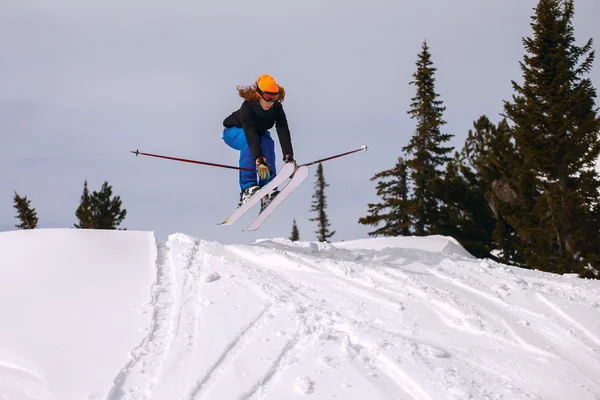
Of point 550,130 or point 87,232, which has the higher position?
point 550,130

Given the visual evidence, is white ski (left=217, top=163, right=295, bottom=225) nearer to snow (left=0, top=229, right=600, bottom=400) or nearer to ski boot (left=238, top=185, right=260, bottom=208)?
ski boot (left=238, top=185, right=260, bottom=208)

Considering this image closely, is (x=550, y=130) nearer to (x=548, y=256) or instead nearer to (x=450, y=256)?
(x=548, y=256)

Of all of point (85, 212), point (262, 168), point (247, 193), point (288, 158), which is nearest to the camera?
point (262, 168)

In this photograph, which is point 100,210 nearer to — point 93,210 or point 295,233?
point 93,210

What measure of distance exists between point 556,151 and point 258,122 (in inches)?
566

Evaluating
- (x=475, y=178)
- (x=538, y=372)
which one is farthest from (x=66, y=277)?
(x=475, y=178)

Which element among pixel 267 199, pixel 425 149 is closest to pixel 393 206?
pixel 425 149

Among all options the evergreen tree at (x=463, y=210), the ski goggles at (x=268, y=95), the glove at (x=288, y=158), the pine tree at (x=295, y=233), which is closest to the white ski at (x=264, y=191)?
the glove at (x=288, y=158)

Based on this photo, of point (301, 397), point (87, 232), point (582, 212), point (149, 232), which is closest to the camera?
point (301, 397)

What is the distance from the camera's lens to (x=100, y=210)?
32.2m

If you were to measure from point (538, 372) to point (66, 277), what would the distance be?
4978mm

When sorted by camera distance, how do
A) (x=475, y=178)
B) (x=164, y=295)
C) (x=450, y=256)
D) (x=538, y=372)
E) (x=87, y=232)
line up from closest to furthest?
(x=538, y=372)
(x=164, y=295)
(x=87, y=232)
(x=450, y=256)
(x=475, y=178)

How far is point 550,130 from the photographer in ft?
62.6

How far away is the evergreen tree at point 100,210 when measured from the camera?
31625mm
